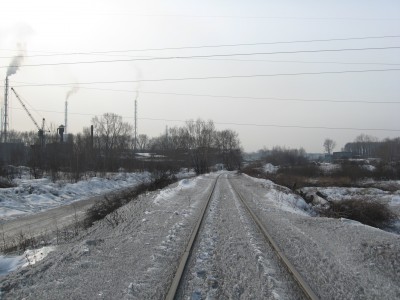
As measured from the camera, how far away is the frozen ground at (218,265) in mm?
6754

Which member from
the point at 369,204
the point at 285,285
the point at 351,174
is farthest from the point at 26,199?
the point at 351,174

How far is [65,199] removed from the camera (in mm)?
29234

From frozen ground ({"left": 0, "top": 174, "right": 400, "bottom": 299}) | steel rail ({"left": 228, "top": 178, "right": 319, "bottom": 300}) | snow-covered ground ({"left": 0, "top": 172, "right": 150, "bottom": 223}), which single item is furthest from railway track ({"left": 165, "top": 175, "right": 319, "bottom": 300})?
snow-covered ground ({"left": 0, "top": 172, "right": 150, "bottom": 223})

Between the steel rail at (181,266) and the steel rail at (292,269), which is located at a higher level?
the steel rail at (181,266)

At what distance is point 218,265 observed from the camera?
332 inches

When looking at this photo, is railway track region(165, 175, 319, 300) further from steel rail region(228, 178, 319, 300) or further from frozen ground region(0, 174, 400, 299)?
frozen ground region(0, 174, 400, 299)

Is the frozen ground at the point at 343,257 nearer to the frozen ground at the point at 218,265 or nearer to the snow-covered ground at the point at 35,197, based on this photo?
the frozen ground at the point at 218,265

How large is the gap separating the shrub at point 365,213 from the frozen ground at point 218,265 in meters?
5.44

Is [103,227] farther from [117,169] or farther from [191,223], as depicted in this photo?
[117,169]

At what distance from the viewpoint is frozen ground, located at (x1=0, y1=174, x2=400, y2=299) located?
675cm

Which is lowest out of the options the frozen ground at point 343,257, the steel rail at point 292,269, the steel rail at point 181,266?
the frozen ground at point 343,257

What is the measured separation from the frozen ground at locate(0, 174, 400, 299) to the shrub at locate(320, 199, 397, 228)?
5.44 m

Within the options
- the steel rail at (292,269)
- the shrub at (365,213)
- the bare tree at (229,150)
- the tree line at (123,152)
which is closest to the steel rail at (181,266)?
the steel rail at (292,269)

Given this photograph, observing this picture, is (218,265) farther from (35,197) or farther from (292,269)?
(35,197)
